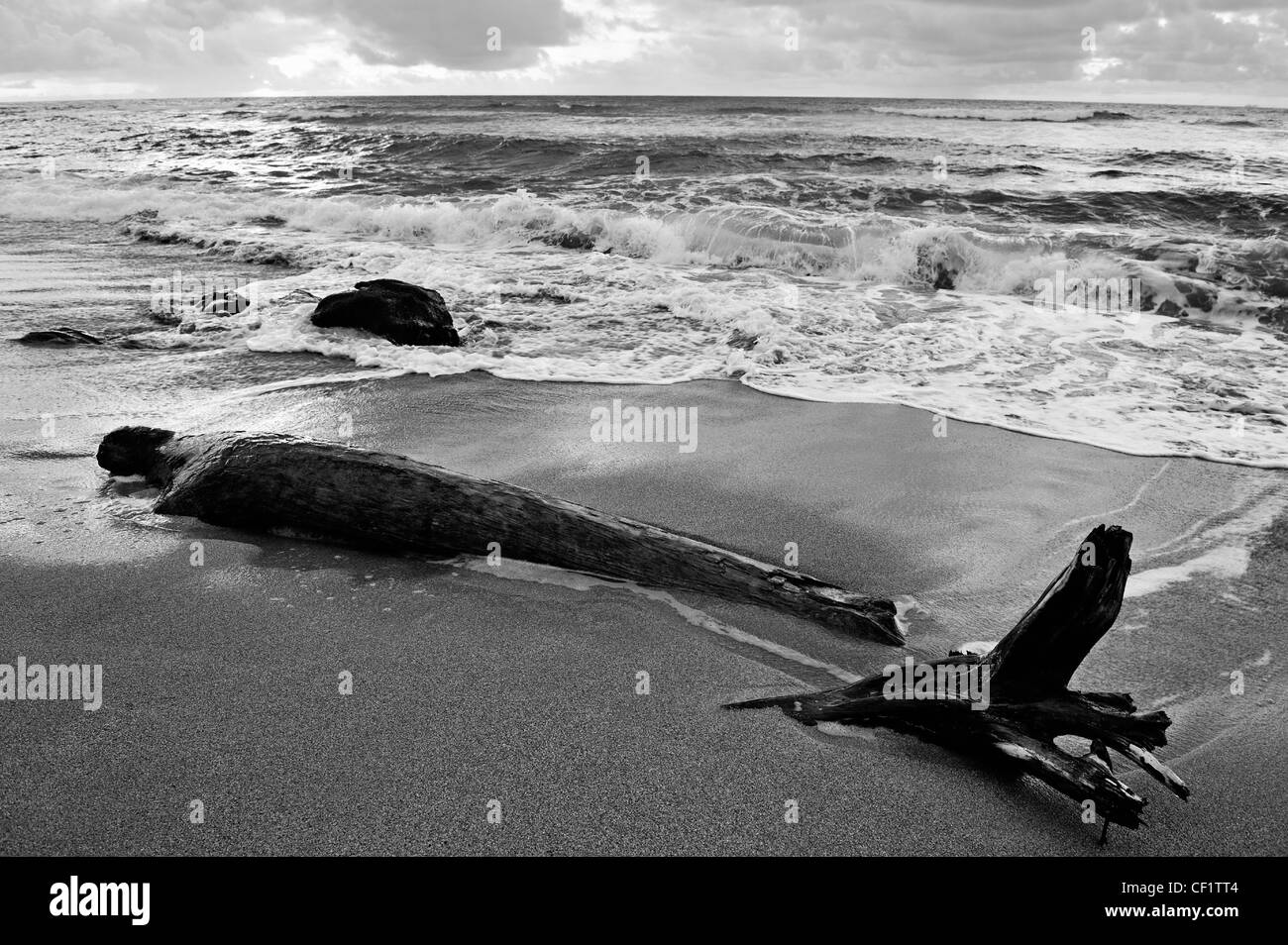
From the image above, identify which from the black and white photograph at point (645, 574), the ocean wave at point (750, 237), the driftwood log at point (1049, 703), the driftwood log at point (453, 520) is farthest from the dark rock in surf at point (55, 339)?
the driftwood log at point (1049, 703)

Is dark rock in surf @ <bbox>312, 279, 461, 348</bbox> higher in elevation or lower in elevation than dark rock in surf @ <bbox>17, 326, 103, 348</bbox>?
higher

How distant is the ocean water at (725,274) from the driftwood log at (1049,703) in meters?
3.43

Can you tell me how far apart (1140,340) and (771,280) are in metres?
4.30

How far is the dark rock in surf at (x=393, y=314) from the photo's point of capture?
25.0ft

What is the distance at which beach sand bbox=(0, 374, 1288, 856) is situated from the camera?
7.55ft

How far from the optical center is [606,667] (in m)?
3.04

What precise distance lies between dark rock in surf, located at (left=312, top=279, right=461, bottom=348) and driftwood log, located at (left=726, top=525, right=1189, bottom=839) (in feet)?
19.3

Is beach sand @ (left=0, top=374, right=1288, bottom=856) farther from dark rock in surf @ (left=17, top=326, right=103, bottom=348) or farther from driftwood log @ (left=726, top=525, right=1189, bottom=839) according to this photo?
dark rock in surf @ (left=17, top=326, right=103, bottom=348)

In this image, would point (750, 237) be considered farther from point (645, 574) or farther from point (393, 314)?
point (645, 574)

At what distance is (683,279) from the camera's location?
34.8ft

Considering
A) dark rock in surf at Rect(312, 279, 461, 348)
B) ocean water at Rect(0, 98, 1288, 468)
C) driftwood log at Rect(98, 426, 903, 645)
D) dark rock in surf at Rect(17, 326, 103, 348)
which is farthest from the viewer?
dark rock in surf at Rect(312, 279, 461, 348)

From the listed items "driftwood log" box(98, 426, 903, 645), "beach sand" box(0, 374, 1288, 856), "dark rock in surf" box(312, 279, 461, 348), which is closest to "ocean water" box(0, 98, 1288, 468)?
"dark rock in surf" box(312, 279, 461, 348)
